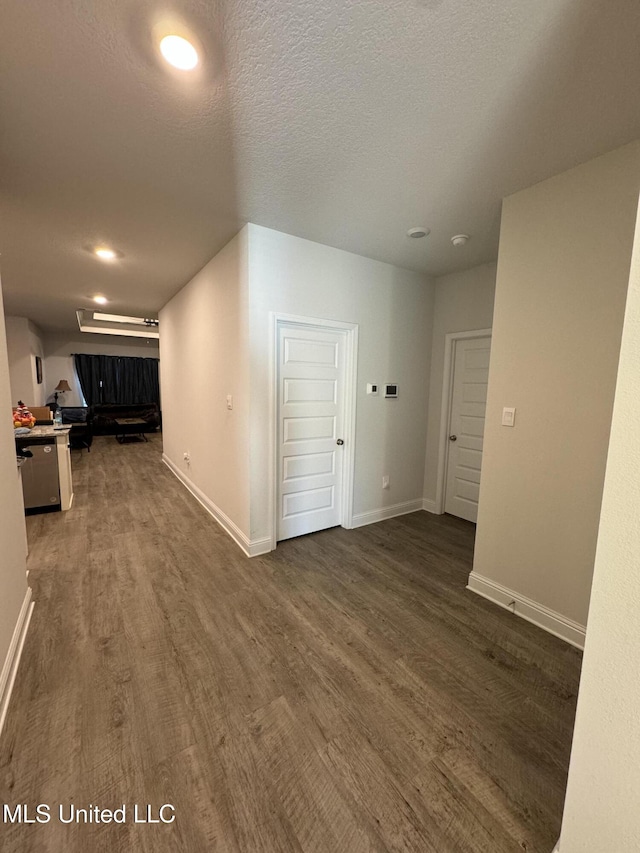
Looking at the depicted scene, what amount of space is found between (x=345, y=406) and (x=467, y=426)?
4.70ft

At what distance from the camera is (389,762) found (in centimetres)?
132

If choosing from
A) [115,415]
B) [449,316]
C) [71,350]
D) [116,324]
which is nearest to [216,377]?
[449,316]

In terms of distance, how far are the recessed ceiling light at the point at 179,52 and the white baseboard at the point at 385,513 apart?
3.32 metres

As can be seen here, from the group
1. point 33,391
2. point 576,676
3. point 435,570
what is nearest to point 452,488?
point 435,570

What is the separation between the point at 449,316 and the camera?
148 inches

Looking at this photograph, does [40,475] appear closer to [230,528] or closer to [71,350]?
[230,528]

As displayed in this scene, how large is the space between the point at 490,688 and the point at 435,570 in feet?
3.54

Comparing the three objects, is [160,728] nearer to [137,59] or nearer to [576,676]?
[576,676]

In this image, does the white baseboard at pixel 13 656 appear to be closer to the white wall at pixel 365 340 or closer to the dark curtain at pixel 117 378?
the white wall at pixel 365 340

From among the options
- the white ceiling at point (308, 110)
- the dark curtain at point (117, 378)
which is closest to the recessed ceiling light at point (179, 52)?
the white ceiling at point (308, 110)

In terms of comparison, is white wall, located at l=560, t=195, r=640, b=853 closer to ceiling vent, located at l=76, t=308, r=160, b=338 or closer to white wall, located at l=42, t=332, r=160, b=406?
ceiling vent, located at l=76, t=308, r=160, b=338

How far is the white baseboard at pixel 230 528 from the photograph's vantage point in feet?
9.46

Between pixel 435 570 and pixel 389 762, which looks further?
pixel 435 570

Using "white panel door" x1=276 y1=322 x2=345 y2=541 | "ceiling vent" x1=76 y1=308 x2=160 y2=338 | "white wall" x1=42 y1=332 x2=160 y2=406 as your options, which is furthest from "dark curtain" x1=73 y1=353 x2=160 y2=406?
"white panel door" x1=276 y1=322 x2=345 y2=541
